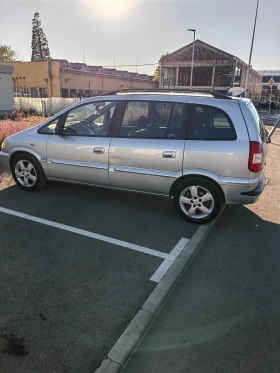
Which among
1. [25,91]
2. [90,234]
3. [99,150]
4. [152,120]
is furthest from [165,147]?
[25,91]

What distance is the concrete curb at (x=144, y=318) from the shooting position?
2.27 m

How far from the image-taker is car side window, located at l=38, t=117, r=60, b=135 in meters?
5.43

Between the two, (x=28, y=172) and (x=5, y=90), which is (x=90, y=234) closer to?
(x=28, y=172)

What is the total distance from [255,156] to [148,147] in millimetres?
1505

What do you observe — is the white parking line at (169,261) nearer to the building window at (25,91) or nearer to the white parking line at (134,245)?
the white parking line at (134,245)

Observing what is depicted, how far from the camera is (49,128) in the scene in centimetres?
549

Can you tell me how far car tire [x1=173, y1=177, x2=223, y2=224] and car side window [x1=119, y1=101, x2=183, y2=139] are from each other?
2.46 feet

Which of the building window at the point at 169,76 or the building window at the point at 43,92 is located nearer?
the building window at the point at 43,92

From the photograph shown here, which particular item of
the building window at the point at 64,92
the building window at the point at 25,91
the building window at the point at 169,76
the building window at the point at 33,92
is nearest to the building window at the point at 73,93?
the building window at the point at 64,92

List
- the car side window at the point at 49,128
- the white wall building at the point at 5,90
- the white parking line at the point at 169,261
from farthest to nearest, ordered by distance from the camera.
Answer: the white wall building at the point at 5,90 < the car side window at the point at 49,128 < the white parking line at the point at 169,261

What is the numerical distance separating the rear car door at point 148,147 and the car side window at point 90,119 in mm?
282

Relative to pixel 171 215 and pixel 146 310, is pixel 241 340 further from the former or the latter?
pixel 171 215

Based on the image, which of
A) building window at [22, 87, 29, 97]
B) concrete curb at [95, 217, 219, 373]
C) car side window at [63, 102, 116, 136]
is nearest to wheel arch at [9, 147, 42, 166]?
car side window at [63, 102, 116, 136]

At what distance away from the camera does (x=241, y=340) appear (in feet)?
8.33
